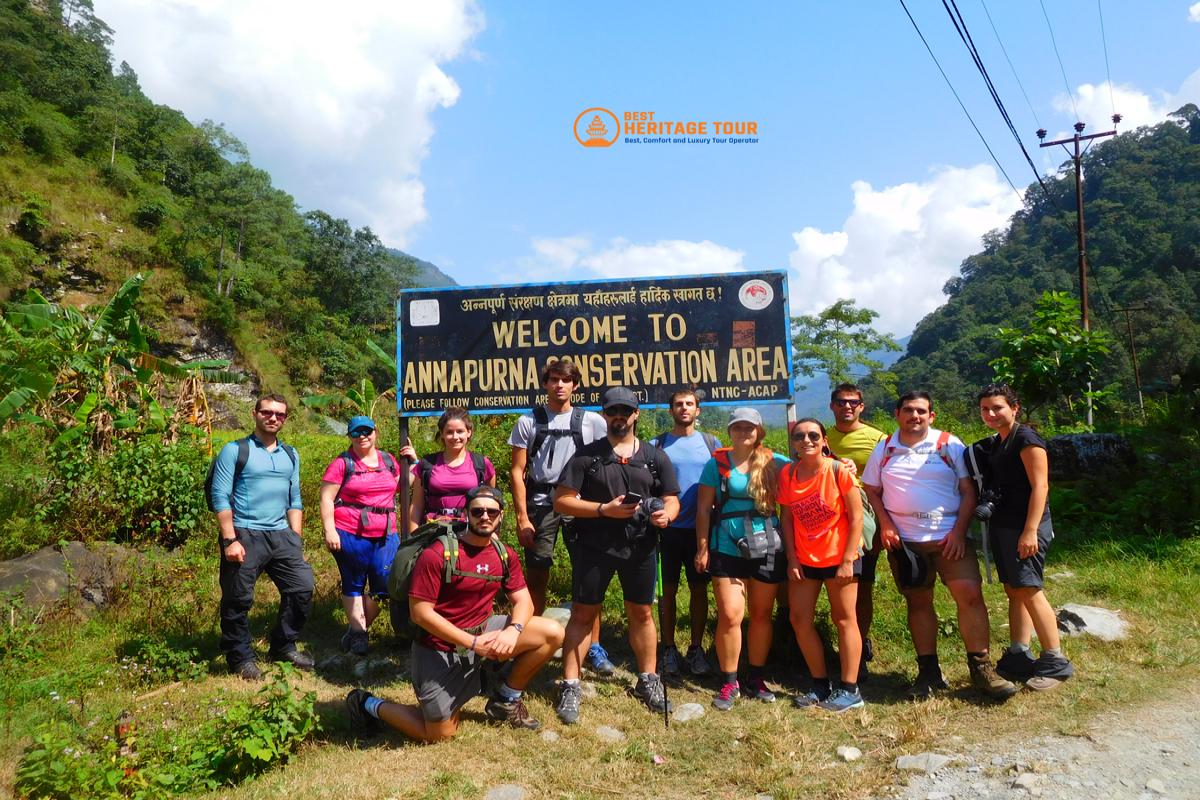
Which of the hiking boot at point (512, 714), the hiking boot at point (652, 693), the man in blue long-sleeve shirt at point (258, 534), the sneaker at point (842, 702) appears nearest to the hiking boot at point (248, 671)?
the man in blue long-sleeve shirt at point (258, 534)

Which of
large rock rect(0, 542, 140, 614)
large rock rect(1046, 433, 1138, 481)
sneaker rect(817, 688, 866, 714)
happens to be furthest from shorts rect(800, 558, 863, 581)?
large rock rect(1046, 433, 1138, 481)

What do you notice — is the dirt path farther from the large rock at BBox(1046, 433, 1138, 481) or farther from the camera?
the large rock at BBox(1046, 433, 1138, 481)

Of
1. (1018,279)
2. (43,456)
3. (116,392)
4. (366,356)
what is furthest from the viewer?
Answer: (1018,279)

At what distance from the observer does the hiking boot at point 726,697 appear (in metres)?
4.42

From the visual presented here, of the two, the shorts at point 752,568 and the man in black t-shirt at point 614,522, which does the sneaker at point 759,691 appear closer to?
the man in black t-shirt at point 614,522

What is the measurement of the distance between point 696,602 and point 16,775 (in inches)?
158

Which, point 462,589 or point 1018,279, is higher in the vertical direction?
point 1018,279

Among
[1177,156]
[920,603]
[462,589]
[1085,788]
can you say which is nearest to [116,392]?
[462,589]

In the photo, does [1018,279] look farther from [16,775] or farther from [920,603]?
[16,775]

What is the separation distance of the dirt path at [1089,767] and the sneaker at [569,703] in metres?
1.86

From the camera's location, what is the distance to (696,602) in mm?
5109

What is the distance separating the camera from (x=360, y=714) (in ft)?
14.0

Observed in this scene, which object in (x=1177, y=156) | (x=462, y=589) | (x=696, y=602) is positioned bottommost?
(x=696, y=602)

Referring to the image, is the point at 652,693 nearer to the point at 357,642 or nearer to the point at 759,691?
the point at 759,691
